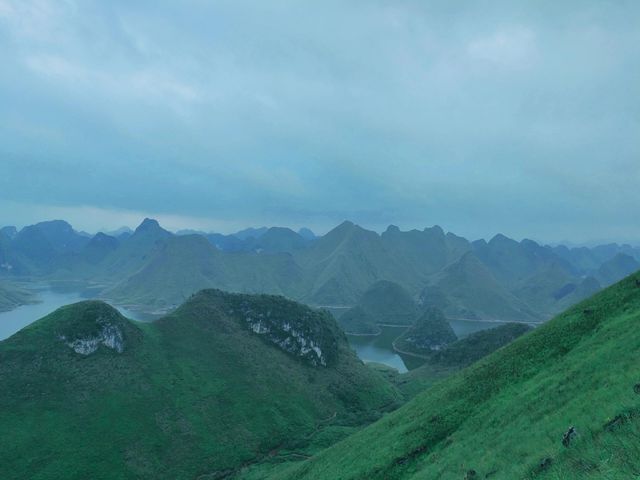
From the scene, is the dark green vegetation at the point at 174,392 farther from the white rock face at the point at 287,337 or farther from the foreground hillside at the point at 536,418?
the foreground hillside at the point at 536,418

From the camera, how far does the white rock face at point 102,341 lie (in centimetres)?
11338

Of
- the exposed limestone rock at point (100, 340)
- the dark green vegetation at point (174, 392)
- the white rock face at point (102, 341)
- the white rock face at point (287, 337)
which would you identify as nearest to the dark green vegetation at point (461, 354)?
the dark green vegetation at point (174, 392)

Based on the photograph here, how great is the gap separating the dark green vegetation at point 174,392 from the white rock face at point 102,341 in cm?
31

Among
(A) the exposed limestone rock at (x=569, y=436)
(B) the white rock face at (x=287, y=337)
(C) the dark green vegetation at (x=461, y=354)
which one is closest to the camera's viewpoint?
(A) the exposed limestone rock at (x=569, y=436)

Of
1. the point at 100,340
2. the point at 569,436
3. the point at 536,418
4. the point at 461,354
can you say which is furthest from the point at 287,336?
the point at 569,436

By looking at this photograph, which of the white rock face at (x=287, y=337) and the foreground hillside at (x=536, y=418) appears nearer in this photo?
the foreground hillside at (x=536, y=418)

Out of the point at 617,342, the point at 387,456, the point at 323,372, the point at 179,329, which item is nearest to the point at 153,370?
the point at 179,329

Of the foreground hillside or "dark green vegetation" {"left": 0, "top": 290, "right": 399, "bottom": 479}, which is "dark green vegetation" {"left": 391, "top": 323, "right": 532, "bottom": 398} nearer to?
"dark green vegetation" {"left": 0, "top": 290, "right": 399, "bottom": 479}

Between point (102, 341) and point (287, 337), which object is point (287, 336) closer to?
point (287, 337)

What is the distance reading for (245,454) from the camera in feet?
331

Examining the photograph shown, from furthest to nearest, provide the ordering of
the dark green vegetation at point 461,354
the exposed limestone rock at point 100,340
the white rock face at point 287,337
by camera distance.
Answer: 1. the dark green vegetation at point 461,354
2. the white rock face at point 287,337
3. the exposed limestone rock at point 100,340

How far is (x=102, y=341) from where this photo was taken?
388 ft

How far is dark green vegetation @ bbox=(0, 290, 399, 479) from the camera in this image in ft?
296

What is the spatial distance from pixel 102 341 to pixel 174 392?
26634mm
